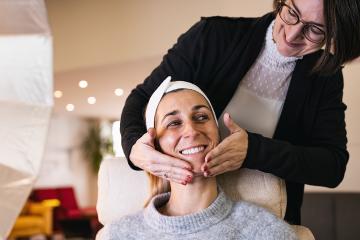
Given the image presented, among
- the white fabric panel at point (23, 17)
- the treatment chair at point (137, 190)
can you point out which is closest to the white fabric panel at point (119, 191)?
the treatment chair at point (137, 190)

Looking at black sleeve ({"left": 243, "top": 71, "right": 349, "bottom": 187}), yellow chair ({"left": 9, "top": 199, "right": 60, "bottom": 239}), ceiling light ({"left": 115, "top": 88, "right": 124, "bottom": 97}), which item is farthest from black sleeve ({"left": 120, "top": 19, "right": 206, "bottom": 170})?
yellow chair ({"left": 9, "top": 199, "right": 60, "bottom": 239})

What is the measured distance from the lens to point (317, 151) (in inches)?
52.4

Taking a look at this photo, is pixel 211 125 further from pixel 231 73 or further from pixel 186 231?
pixel 186 231

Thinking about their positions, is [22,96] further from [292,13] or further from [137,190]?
[292,13]

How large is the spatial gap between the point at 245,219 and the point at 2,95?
89 centimetres

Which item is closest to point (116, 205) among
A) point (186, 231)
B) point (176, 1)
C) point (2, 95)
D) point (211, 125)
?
point (186, 231)

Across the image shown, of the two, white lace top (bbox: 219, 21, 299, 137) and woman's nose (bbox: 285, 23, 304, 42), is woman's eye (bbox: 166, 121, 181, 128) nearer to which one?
white lace top (bbox: 219, 21, 299, 137)

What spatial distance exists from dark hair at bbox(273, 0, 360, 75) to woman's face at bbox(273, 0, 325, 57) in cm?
3

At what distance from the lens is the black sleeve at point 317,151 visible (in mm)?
1257

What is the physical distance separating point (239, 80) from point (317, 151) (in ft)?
0.99

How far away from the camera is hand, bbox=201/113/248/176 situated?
1206mm

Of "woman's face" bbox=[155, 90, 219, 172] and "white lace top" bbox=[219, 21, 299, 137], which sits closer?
"woman's face" bbox=[155, 90, 219, 172]

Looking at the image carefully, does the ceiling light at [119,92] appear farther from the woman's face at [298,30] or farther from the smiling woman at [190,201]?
the woman's face at [298,30]

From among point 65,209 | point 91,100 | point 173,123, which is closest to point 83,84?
point 91,100
